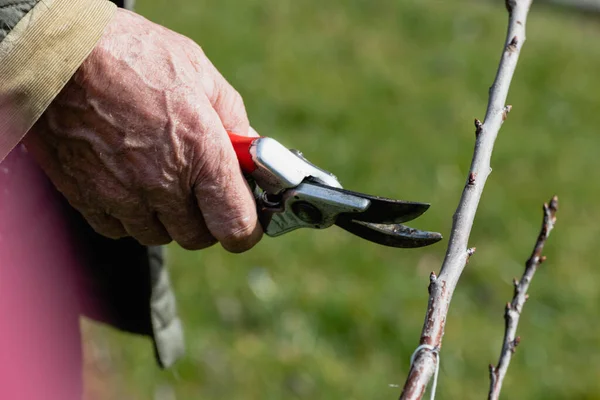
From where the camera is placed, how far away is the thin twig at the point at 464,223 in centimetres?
118

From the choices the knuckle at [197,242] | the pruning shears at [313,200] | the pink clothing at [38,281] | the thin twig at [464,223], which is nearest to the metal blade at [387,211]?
the pruning shears at [313,200]

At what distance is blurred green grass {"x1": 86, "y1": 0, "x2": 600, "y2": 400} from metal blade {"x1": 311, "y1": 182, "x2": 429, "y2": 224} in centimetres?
181

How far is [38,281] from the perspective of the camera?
2.17 meters

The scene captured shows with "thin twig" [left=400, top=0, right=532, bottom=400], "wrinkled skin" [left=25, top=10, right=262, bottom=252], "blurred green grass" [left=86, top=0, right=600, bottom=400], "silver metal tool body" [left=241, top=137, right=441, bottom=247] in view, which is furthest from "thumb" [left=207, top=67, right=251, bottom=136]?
"blurred green grass" [left=86, top=0, right=600, bottom=400]

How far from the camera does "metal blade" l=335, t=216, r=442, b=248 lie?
168cm

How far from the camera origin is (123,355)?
346 cm

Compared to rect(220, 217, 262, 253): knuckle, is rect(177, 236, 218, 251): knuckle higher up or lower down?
lower down

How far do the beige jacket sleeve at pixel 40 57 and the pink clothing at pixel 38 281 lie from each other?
0.44m

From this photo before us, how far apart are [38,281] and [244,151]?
77 cm

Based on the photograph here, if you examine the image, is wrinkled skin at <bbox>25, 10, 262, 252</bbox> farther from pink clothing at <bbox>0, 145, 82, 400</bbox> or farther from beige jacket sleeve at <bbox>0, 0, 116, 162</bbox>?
pink clothing at <bbox>0, 145, 82, 400</bbox>

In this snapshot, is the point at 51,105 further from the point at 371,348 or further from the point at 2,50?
the point at 371,348

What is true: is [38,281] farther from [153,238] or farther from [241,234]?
[241,234]

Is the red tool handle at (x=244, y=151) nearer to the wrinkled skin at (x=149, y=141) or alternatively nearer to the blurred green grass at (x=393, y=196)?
the wrinkled skin at (x=149, y=141)

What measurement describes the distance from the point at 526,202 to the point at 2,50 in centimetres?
397
